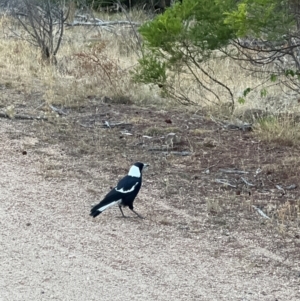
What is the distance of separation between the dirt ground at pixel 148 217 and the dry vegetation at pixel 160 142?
0.9 inches

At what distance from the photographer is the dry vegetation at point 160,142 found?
7.05m

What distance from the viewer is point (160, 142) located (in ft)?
31.1

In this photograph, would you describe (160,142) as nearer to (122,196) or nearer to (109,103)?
(109,103)

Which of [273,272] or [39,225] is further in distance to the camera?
[39,225]

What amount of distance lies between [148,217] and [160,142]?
2.82 m

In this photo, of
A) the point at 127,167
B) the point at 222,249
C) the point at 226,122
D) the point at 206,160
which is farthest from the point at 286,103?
the point at 222,249

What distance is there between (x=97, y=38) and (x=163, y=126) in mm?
6711

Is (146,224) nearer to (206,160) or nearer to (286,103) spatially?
(206,160)

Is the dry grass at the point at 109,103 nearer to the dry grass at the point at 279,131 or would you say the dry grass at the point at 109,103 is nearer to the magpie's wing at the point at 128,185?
the dry grass at the point at 279,131

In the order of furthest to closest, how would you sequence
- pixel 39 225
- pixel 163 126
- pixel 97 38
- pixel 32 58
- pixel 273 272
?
pixel 97 38 < pixel 32 58 < pixel 163 126 < pixel 39 225 < pixel 273 272

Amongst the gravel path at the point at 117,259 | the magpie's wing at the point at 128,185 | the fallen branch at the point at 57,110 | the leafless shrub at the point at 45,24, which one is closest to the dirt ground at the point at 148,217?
the gravel path at the point at 117,259

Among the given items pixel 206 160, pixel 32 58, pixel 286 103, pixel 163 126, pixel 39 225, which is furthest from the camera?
pixel 32 58

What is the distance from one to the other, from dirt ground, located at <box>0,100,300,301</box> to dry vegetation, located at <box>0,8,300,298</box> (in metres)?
0.02

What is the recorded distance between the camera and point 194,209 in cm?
705
